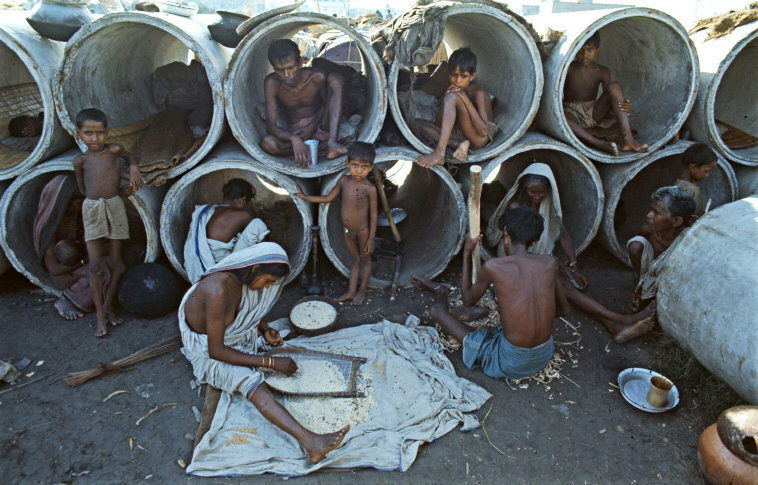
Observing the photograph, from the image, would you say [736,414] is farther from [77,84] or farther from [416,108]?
[77,84]

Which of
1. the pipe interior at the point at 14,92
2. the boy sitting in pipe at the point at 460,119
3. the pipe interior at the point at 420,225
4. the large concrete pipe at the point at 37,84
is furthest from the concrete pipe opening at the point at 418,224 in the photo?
the pipe interior at the point at 14,92

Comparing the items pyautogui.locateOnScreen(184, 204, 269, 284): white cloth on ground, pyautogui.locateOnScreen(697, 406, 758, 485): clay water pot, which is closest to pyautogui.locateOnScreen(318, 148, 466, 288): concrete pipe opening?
pyautogui.locateOnScreen(184, 204, 269, 284): white cloth on ground

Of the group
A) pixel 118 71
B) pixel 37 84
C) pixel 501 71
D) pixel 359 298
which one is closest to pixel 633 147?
pixel 501 71

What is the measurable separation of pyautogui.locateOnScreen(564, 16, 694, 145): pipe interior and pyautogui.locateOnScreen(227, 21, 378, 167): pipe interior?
231 cm

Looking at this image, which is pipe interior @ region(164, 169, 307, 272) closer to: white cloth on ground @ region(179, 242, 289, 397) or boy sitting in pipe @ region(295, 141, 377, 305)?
boy sitting in pipe @ region(295, 141, 377, 305)

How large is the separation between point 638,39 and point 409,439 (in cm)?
420

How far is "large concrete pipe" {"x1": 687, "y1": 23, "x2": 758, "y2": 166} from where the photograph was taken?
13.8ft

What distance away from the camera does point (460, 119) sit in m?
4.20

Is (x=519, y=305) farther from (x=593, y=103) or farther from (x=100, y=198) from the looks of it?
(x=100, y=198)

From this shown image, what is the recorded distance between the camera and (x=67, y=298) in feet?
13.1

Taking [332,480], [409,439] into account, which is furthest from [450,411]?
[332,480]

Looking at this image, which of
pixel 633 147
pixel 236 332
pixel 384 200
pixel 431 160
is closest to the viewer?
pixel 236 332

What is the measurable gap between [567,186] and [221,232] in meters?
3.34

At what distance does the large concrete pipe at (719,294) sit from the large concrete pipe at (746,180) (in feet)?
4.47
